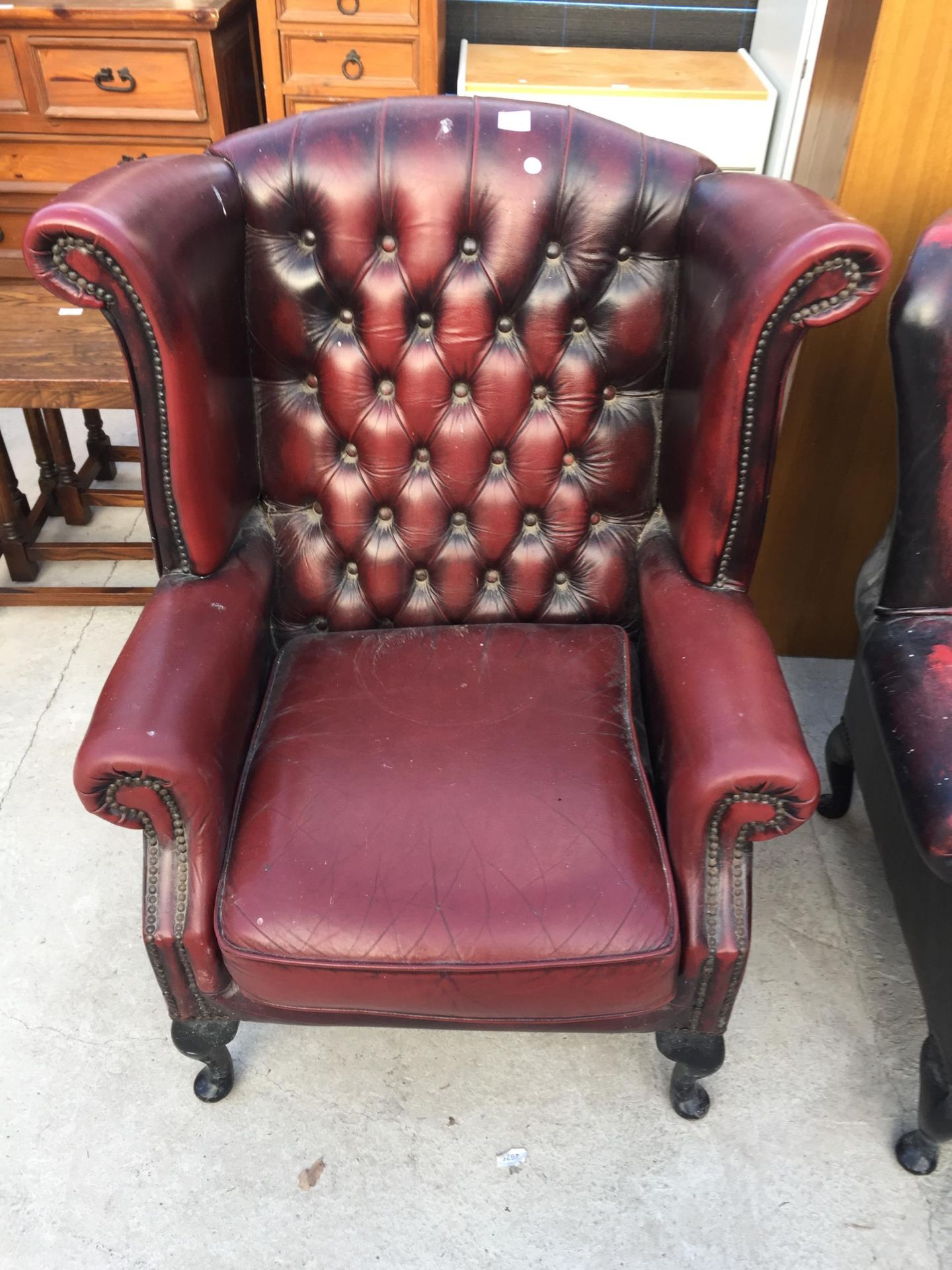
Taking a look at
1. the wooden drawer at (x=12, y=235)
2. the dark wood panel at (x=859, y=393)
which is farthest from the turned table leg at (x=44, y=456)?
the dark wood panel at (x=859, y=393)

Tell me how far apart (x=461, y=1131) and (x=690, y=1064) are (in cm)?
33

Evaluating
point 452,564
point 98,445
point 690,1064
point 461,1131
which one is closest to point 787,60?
point 452,564

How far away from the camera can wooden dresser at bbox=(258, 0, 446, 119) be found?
2453mm

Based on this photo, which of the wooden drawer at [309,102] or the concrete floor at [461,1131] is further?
the wooden drawer at [309,102]

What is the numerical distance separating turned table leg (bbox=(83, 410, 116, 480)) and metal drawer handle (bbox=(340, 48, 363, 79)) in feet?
3.55

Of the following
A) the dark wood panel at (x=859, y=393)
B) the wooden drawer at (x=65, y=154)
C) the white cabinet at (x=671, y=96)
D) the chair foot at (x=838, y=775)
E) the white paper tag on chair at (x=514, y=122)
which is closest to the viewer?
the white paper tag on chair at (x=514, y=122)

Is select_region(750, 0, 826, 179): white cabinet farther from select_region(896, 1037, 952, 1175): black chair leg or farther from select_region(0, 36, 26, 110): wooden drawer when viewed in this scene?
select_region(0, 36, 26, 110): wooden drawer

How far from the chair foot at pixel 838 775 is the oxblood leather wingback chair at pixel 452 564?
0.50 meters

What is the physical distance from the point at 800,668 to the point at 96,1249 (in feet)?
5.23

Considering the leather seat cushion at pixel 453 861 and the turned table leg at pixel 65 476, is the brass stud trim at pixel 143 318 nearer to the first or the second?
the leather seat cushion at pixel 453 861

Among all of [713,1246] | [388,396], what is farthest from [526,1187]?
[388,396]

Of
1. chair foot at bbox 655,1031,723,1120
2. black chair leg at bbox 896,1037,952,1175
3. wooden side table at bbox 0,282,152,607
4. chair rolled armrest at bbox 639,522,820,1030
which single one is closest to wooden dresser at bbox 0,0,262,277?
wooden side table at bbox 0,282,152,607

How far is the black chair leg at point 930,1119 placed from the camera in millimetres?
1227

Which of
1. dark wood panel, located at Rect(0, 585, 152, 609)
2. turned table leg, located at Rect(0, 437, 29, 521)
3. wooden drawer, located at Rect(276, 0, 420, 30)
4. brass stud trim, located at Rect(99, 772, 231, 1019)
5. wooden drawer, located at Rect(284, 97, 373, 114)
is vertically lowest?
dark wood panel, located at Rect(0, 585, 152, 609)
